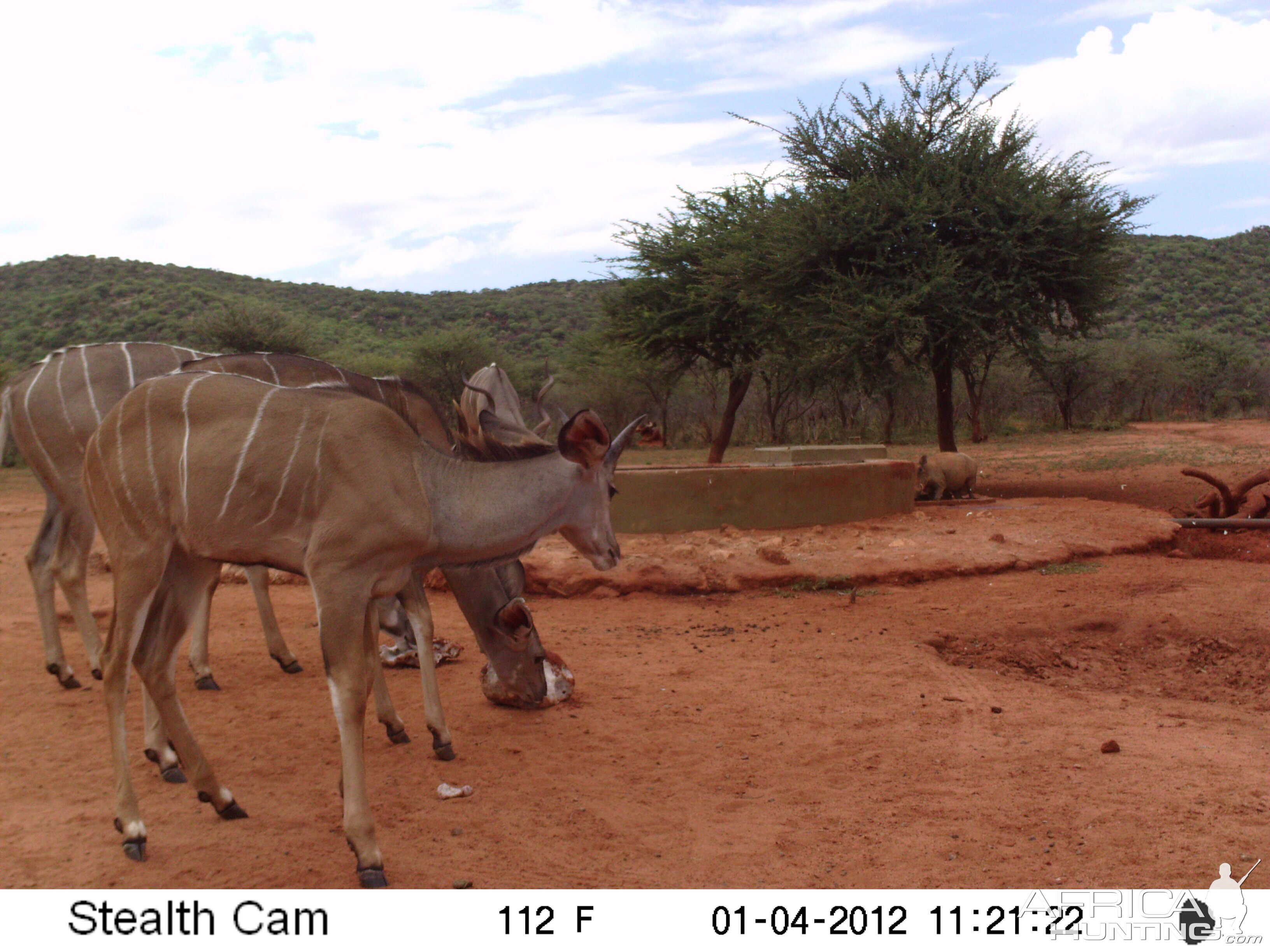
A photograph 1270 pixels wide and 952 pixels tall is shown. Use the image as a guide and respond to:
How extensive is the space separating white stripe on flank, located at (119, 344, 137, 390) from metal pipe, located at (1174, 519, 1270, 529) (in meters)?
10.9

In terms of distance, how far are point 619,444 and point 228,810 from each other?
233 cm

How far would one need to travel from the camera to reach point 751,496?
11.2m

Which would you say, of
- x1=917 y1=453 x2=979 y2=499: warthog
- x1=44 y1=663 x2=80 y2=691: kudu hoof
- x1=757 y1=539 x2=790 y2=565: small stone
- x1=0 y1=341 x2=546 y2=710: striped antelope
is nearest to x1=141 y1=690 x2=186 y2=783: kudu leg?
x1=0 y1=341 x2=546 y2=710: striped antelope

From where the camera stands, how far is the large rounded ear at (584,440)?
425 cm

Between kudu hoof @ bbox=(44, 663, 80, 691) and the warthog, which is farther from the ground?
the warthog

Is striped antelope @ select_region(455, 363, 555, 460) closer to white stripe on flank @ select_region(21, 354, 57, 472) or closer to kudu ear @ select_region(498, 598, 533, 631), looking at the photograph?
kudu ear @ select_region(498, 598, 533, 631)

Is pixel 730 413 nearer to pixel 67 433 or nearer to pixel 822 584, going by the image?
pixel 822 584

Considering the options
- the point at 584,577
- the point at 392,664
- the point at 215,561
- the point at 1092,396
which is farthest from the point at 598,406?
the point at 215,561

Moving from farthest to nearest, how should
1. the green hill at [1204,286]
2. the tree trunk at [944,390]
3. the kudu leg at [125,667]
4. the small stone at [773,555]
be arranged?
the green hill at [1204,286] < the tree trunk at [944,390] < the small stone at [773,555] < the kudu leg at [125,667]

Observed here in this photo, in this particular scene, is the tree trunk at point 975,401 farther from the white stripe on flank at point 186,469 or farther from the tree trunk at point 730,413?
the white stripe on flank at point 186,469

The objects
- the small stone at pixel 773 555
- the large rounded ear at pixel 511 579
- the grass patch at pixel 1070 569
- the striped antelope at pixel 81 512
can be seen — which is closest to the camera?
the large rounded ear at pixel 511 579

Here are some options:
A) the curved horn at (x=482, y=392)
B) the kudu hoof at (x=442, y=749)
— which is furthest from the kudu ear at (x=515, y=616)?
the curved horn at (x=482, y=392)

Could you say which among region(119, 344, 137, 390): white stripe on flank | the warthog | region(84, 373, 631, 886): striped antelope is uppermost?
region(119, 344, 137, 390): white stripe on flank

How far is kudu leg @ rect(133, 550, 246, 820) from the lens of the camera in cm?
417
